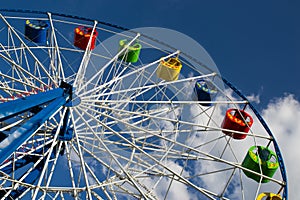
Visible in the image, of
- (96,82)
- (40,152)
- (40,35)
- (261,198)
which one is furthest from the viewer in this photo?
(40,35)

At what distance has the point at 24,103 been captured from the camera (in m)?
14.0

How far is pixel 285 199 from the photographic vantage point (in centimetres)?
1691

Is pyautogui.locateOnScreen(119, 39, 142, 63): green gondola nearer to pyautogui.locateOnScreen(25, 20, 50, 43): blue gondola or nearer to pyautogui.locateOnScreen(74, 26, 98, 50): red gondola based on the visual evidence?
pyautogui.locateOnScreen(74, 26, 98, 50): red gondola

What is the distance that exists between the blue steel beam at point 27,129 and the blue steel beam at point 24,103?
30cm

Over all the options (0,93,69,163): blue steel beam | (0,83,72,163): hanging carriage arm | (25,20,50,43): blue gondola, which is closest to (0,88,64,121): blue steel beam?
(0,83,72,163): hanging carriage arm

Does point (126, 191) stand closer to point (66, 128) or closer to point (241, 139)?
point (66, 128)

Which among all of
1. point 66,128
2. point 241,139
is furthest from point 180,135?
point 66,128

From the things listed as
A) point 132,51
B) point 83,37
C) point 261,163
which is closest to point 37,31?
point 83,37

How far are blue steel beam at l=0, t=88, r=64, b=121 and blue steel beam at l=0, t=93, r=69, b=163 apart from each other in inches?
11.7

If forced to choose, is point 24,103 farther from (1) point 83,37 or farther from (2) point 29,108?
(1) point 83,37

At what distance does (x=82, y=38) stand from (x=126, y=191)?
10.9 metres

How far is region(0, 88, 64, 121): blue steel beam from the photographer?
12.9 metres

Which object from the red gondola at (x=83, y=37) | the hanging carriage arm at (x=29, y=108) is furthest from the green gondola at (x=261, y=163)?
the red gondola at (x=83, y=37)

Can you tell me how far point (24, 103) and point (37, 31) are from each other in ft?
38.7
